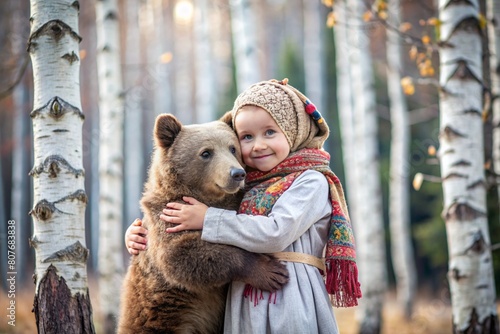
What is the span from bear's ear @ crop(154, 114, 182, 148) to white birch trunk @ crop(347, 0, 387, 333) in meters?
4.91

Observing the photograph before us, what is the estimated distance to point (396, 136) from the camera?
33.7 feet

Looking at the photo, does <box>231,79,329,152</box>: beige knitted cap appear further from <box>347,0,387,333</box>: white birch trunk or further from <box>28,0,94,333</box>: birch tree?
<box>347,0,387,333</box>: white birch trunk

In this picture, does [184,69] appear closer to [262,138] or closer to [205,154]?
[205,154]

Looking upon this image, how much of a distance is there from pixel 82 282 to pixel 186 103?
16897mm

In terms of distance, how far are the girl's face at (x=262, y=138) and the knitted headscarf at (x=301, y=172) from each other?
36 millimetres

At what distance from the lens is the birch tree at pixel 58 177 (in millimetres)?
2928

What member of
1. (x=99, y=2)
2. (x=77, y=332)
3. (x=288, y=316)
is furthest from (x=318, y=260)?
(x=99, y=2)

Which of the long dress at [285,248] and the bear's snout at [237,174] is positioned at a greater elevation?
the bear's snout at [237,174]

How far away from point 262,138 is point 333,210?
0.62 metres

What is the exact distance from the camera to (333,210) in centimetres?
293

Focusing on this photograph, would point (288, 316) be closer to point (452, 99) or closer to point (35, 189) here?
point (35, 189)

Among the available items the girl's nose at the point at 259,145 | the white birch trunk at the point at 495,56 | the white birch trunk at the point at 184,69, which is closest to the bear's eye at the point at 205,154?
the girl's nose at the point at 259,145

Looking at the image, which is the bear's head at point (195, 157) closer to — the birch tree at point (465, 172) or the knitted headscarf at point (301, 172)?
the knitted headscarf at point (301, 172)

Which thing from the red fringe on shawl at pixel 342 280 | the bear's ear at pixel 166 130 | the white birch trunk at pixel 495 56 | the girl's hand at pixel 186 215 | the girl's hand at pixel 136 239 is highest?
the white birch trunk at pixel 495 56
